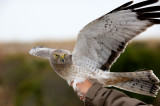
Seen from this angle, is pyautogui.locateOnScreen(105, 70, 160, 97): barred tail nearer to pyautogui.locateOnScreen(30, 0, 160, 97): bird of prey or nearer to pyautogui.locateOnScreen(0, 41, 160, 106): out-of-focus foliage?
pyautogui.locateOnScreen(30, 0, 160, 97): bird of prey

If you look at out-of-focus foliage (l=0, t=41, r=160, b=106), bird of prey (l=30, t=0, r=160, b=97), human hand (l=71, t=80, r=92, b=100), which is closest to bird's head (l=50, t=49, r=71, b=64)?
bird of prey (l=30, t=0, r=160, b=97)

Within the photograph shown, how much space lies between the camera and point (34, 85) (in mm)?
6637

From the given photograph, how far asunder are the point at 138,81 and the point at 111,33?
1.90 ft

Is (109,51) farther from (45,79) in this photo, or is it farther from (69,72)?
(45,79)

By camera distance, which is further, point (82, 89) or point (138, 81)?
point (138, 81)

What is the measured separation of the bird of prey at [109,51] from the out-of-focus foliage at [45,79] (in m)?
0.86

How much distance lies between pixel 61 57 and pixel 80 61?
0.22 meters

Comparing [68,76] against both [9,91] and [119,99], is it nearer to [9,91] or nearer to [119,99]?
[119,99]

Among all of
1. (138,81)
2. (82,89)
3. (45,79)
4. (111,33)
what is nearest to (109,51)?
(111,33)

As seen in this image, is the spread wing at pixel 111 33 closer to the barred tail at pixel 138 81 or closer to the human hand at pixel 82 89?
the barred tail at pixel 138 81

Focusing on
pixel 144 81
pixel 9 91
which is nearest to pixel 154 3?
pixel 144 81

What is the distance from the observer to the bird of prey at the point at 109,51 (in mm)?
2691

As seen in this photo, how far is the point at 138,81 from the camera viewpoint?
2.83 m

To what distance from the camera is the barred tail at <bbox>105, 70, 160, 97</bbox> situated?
2.69 meters
